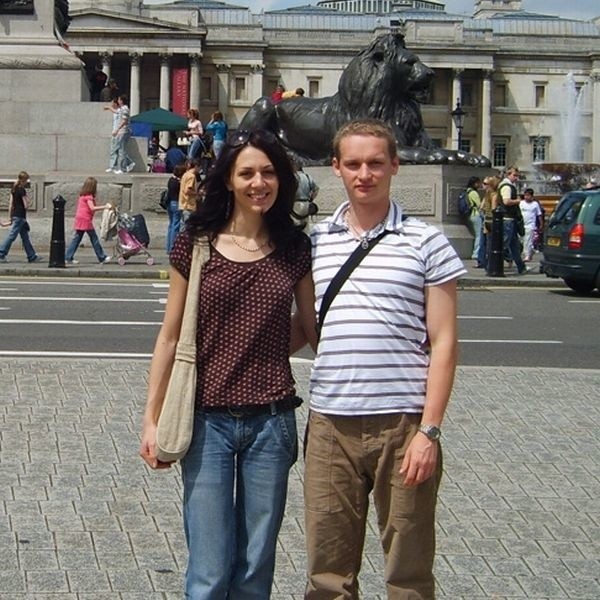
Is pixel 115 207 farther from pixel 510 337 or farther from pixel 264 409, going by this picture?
pixel 264 409

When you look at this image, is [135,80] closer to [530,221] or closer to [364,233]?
[530,221]

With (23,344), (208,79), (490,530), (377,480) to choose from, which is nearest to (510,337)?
(23,344)

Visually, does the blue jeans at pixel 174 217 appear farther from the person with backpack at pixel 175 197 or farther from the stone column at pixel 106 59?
the stone column at pixel 106 59

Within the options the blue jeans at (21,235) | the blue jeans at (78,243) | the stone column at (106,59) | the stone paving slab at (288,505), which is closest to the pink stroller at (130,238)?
the blue jeans at (78,243)

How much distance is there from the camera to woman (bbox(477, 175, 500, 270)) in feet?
81.3

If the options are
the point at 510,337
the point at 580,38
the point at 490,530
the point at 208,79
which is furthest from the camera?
the point at 580,38

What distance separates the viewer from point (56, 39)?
25.8 m

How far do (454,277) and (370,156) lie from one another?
45 centimetres

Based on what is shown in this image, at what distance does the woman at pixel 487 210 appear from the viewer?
2478 cm

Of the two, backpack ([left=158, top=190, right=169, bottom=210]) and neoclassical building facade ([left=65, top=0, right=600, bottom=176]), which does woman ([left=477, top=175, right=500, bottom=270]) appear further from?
neoclassical building facade ([left=65, top=0, right=600, bottom=176])

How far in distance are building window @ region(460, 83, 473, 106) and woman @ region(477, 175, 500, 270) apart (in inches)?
4038

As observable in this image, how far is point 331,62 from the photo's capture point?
406ft

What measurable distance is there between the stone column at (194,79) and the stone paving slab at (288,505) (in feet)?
351

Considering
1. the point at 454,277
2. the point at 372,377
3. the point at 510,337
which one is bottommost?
the point at 510,337
